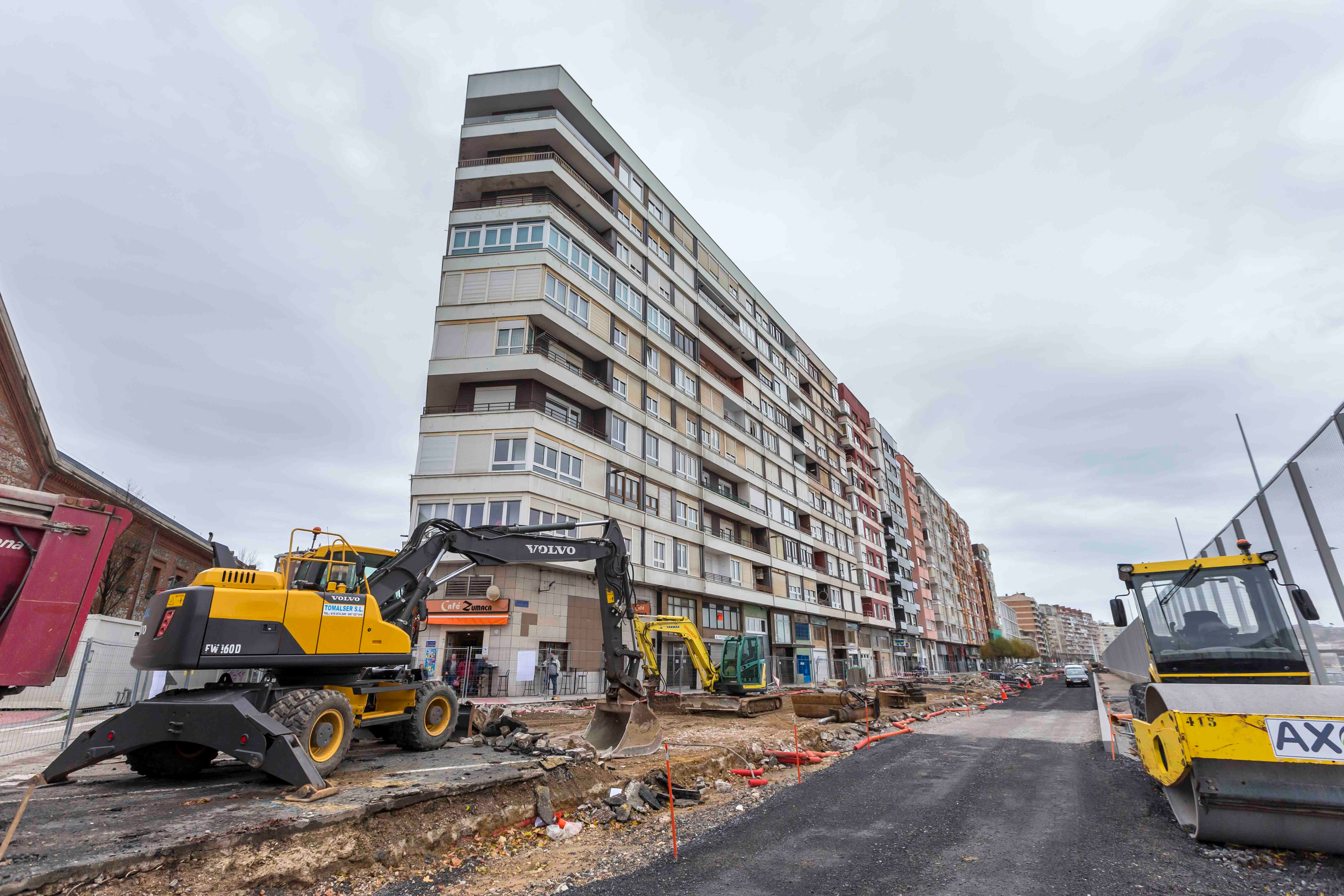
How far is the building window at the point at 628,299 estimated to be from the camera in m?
34.0

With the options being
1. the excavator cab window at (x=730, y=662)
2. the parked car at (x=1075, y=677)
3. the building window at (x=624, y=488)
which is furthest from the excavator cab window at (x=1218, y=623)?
the parked car at (x=1075, y=677)

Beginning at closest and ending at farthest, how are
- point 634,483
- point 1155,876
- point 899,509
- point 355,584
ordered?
point 1155,876, point 355,584, point 634,483, point 899,509

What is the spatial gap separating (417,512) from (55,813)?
63.5ft

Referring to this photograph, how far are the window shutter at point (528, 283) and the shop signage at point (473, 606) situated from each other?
13.3 m

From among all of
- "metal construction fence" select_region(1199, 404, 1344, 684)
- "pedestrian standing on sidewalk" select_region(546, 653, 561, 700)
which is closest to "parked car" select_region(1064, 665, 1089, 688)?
"pedestrian standing on sidewalk" select_region(546, 653, 561, 700)

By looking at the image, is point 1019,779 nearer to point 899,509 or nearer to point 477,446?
point 477,446

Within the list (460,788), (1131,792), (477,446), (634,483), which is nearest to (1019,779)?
(1131,792)

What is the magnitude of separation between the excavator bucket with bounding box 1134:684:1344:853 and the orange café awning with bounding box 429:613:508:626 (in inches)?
861

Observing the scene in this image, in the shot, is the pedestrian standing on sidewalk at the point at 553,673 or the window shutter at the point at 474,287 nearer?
the pedestrian standing on sidewalk at the point at 553,673

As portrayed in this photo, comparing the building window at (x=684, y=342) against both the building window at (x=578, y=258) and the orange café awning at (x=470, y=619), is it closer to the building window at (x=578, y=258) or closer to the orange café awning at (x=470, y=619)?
the building window at (x=578, y=258)

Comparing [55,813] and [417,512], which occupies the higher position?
[417,512]

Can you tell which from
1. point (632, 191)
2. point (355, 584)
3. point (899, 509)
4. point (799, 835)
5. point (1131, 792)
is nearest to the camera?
point (799, 835)

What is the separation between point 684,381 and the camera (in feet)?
126

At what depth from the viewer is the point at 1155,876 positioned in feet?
17.8
